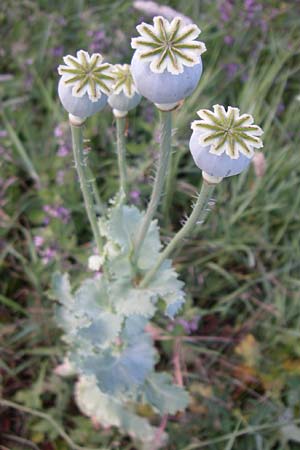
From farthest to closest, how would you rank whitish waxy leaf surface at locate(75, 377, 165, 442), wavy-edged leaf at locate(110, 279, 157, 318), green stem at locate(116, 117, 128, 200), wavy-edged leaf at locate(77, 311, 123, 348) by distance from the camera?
whitish waxy leaf surface at locate(75, 377, 165, 442) → wavy-edged leaf at locate(77, 311, 123, 348) → wavy-edged leaf at locate(110, 279, 157, 318) → green stem at locate(116, 117, 128, 200)

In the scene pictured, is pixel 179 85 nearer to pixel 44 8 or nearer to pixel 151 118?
pixel 151 118

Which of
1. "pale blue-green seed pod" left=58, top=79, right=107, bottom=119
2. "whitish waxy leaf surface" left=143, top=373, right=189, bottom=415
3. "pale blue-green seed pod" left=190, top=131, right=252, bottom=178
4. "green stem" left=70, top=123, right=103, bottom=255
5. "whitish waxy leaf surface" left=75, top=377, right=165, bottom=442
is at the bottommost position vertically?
"whitish waxy leaf surface" left=75, top=377, right=165, bottom=442

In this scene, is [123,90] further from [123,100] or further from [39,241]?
[39,241]

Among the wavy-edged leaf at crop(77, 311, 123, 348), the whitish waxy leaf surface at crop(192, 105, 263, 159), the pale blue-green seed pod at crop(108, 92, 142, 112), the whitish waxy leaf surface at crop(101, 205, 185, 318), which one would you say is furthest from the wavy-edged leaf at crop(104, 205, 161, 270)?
the whitish waxy leaf surface at crop(192, 105, 263, 159)

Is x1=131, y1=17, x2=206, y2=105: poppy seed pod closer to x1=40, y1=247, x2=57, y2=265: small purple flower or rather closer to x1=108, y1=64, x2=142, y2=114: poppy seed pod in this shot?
x1=108, y1=64, x2=142, y2=114: poppy seed pod

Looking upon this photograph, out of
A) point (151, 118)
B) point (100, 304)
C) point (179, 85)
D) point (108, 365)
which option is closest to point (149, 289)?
point (100, 304)

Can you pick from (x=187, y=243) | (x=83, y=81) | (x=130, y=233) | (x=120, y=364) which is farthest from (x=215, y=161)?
(x=187, y=243)

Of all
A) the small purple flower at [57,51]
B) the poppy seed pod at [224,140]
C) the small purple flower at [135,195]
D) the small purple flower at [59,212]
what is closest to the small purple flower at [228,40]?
the small purple flower at [57,51]
